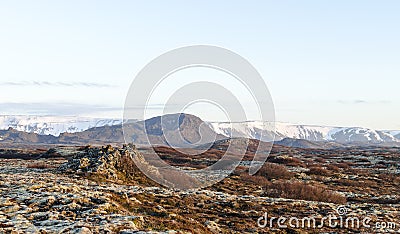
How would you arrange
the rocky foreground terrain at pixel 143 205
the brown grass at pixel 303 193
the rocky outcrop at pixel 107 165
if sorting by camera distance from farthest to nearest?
1. the rocky outcrop at pixel 107 165
2. the brown grass at pixel 303 193
3. the rocky foreground terrain at pixel 143 205

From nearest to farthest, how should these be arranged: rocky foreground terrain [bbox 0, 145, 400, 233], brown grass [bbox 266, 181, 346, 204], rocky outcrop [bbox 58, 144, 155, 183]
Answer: rocky foreground terrain [bbox 0, 145, 400, 233]
brown grass [bbox 266, 181, 346, 204]
rocky outcrop [bbox 58, 144, 155, 183]

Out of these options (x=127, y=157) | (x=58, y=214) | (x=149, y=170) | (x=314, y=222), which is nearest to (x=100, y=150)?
(x=127, y=157)

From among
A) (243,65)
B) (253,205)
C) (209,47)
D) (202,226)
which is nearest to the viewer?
(202,226)

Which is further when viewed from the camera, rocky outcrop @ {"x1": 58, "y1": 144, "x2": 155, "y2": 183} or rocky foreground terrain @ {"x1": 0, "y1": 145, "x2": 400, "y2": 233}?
rocky outcrop @ {"x1": 58, "y1": 144, "x2": 155, "y2": 183}

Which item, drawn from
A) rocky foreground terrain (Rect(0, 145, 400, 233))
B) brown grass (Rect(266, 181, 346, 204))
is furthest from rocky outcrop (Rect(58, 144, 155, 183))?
brown grass (Rect(266, 181, 346, 204))

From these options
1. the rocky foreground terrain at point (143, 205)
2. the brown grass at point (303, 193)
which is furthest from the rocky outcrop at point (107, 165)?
the brown grass at point (303, 193)

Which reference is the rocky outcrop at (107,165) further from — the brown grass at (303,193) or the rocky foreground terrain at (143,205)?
the brown grass at (303,193)

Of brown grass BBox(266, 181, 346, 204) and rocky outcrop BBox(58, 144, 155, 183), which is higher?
rocky outcrop BBox(58, 144, 155, 183)

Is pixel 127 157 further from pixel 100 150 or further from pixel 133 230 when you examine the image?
pixel 133 230

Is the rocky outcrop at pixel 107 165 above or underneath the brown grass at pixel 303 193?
above

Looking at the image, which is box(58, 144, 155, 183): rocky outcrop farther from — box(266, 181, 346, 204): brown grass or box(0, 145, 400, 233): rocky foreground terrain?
box(266, 181, 346, 204): brown grass

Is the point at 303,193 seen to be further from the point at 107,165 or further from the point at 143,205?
the point at 107,165

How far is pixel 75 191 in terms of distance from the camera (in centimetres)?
2177

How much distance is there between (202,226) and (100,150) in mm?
22361
